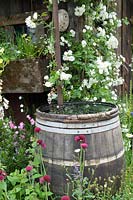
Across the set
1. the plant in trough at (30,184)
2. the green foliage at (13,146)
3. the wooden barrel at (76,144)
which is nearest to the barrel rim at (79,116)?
the wooden barrel at (76,144)

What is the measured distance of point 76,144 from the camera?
6.78ft

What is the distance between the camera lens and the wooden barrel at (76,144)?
6.80ft

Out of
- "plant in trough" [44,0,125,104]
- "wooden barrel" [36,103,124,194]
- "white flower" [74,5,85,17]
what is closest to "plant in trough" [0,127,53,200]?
"wooden barrel" [36,103,124,194]

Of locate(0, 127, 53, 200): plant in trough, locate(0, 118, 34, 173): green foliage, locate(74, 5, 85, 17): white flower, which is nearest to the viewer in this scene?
locate(0, 127, 53, 200): plant in trough

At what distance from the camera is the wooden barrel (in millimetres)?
2072

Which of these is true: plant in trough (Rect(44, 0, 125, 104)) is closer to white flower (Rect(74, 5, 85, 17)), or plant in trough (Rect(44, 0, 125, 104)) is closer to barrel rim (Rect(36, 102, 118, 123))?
white flower (Rect(74, 5, 85, 17))

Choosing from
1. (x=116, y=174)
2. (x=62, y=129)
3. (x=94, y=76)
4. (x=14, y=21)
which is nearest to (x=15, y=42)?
(x=14, y=21)

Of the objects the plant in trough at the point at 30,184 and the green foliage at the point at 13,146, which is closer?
the plant in trough at the point at 30,184

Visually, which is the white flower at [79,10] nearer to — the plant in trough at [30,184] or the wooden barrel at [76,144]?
the wooden barrel at [76,144]

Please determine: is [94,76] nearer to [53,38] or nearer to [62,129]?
[53,38]

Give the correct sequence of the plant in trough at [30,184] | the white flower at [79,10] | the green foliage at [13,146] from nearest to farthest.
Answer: the plant in trough at [30,184], the green foliage at [13,146], the white flower at [79,10]

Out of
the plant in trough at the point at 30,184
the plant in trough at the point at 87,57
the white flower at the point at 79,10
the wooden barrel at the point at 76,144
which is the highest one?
the white flower at the point at 79,10

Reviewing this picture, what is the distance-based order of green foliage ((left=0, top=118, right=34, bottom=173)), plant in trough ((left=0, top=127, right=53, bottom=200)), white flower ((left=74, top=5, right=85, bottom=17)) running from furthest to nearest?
white flower ((left=74, top=5, right=85, bottom=17))
green foliage ((left=0, top=118, right=34, bottom=173))
plant in trough ((left=0, top=127, right=53, bottom=200))

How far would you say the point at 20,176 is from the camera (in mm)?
2072
